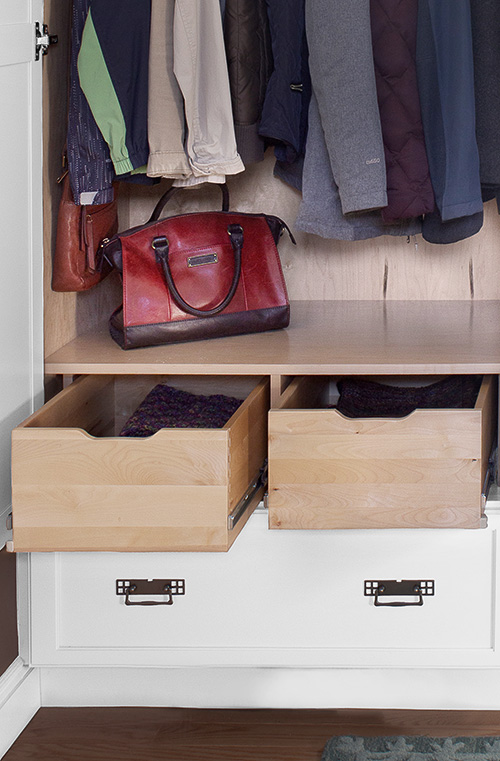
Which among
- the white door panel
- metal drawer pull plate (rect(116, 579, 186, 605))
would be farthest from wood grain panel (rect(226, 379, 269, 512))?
the white door panel

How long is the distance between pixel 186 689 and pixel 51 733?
0.27m

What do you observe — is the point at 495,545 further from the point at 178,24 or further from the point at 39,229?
the point at 178,24

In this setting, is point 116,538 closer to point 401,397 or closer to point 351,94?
point 401,397

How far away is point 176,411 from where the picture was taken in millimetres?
1936

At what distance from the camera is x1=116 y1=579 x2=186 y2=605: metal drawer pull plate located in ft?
5.31

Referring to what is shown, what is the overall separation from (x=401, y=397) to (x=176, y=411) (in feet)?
1.74

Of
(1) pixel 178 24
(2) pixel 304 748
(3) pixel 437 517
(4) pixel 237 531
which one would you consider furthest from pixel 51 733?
(1) pixel 178 24

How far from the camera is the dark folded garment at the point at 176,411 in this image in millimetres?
1809

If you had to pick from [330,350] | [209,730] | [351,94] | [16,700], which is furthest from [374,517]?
[351,94]

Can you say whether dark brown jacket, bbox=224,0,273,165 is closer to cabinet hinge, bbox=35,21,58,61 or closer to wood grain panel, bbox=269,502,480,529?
cabinet hinge, bbox=35,21,58,61

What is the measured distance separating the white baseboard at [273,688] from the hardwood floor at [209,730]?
20 mm

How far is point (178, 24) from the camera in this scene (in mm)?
1747

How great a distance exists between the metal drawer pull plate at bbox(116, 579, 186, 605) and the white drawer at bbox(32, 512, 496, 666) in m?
0.01

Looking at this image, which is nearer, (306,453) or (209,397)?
(306,453)
